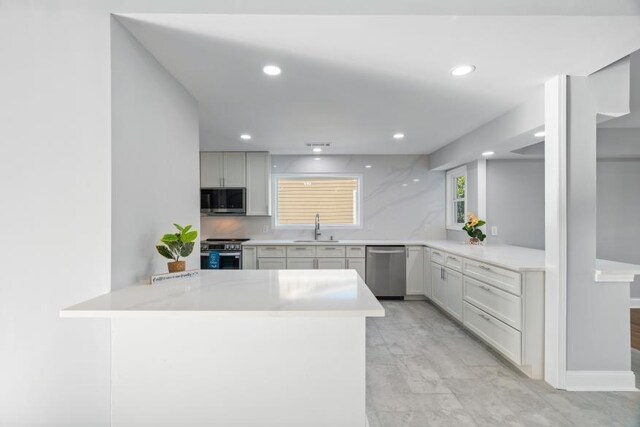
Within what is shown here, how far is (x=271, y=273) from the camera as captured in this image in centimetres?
192

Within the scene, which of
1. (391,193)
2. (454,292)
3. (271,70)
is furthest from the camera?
(391,193)

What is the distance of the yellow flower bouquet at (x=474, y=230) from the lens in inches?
151

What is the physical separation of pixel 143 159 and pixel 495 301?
2966 mm

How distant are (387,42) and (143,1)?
1271mm

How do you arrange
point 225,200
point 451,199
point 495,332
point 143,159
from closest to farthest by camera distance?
1. point 143,159
2. point 495,332
3. point 225,200
4. point 451,199

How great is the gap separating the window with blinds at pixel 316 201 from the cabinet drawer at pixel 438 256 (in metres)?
1.36

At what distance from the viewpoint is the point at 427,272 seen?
4324mm

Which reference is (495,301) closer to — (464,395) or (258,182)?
(464,395)

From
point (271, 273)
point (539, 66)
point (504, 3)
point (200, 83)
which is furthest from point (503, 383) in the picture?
point (200, 83)

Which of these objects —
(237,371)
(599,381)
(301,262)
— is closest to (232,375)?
(237,371)

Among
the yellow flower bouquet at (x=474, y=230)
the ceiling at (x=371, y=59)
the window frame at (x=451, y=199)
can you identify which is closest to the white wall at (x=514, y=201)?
the yellow flower bouquet at (x=474, y=230)

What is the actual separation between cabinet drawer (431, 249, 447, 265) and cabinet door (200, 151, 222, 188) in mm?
3317

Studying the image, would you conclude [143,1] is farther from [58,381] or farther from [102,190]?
[58,381]

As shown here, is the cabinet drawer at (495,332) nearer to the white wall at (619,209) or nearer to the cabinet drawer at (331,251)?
the cabinet drawer at (331,251)
